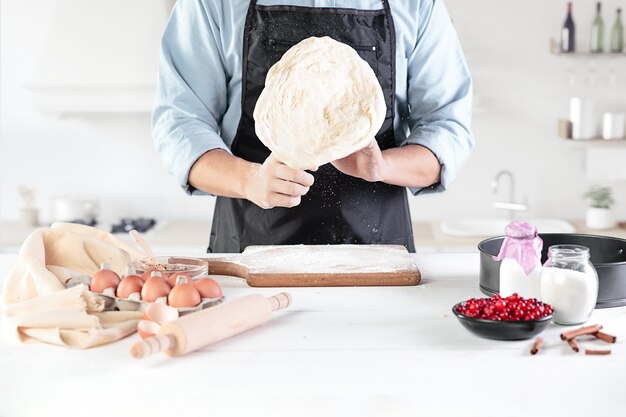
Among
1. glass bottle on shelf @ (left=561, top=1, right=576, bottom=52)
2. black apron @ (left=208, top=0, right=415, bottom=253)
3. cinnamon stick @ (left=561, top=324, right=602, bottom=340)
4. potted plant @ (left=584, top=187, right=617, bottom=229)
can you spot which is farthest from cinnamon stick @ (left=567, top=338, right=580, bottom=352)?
glass bottle on shelf @ (left=561, top=1, right=576, bottom=52)

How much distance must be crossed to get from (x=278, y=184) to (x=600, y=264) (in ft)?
2.17

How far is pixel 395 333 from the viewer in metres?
1.36

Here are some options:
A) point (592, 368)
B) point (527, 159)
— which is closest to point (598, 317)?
point (592, 368)

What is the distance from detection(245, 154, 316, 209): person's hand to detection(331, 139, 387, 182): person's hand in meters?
0.13

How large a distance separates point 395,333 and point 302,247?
0.62 meters

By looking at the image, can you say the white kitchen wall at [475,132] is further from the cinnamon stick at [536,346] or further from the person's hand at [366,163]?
the cinnamon stick at [536,346]

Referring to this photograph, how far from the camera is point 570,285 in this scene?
4.53 ft

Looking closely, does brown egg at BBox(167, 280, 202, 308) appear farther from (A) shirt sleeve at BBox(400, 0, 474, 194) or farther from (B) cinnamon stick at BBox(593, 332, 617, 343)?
(A) shirt sleeve at BBox(400, 0, 474, 194)

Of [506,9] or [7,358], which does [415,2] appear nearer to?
[7,358]

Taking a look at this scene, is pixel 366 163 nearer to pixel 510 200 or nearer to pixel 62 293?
pixel 62 293

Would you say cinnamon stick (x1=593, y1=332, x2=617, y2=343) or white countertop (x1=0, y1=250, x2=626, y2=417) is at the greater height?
white countertop (x1=0, y1=250, x2=626, y2=417)

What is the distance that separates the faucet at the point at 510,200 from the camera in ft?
13.4

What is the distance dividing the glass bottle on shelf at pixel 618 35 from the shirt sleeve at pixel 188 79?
2.69m

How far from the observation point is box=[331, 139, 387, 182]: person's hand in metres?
1.81
